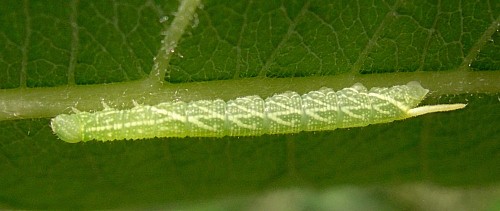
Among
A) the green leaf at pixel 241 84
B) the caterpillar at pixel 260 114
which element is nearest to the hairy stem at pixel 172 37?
the green leaf at pixel 241 84

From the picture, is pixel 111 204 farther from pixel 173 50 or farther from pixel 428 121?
pixel 428 121

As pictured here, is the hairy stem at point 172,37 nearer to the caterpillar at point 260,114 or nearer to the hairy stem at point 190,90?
the hairy stem at point 190,90

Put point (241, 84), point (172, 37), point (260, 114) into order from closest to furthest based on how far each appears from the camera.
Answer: point (172, 37), point (241, 84), point (260, 114)

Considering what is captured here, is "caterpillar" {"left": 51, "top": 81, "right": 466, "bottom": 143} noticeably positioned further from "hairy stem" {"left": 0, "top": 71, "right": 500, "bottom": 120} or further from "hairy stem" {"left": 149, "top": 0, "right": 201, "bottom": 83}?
"hairy stem" {"left": 149, "top": 0, "right": 201, "bottom": 83}

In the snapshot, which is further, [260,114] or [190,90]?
[260,114]

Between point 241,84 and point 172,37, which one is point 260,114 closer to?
point 241,84

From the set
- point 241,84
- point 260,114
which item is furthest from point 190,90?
point 260,114
